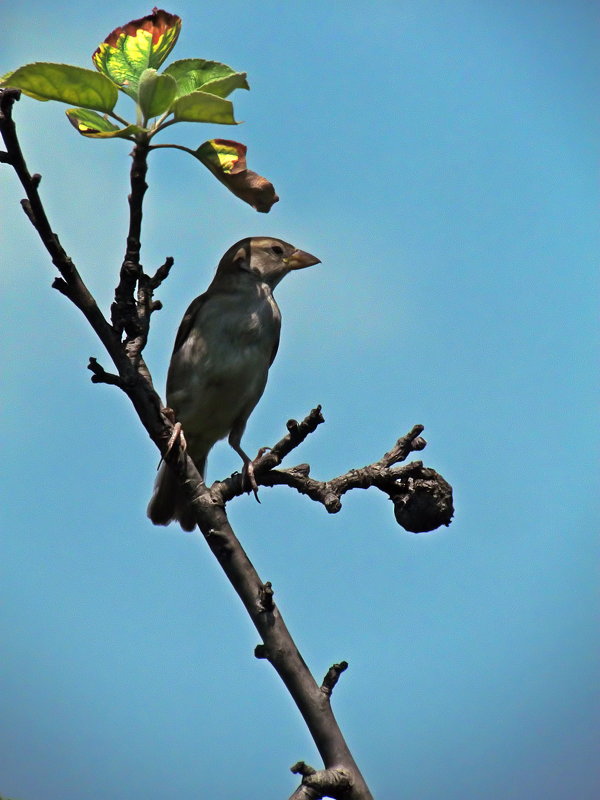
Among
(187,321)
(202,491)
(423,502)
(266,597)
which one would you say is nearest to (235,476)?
(202,491)

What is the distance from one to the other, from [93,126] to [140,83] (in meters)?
0.21

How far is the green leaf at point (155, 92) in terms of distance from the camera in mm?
2883

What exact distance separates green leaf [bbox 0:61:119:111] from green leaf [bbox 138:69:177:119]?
9cm

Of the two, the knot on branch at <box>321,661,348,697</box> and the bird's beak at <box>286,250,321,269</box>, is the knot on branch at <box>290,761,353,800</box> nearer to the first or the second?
the knot on branch at <box>321,661,348,697</box>

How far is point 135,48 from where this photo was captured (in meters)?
3.04

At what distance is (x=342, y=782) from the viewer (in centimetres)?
291

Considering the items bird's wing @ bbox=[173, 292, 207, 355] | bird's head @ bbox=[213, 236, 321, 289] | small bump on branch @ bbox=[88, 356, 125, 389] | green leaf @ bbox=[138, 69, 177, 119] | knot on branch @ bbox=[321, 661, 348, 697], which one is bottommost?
knot on branch @ bbox=[321, 661, 348, 697]

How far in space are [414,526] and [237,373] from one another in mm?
2860

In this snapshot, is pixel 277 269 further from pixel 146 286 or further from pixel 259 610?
pixel 259 610

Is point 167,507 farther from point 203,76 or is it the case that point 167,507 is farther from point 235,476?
point 203,76

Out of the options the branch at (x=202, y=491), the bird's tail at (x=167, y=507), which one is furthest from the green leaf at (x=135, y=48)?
the bird's tail at (x=167, y=507)

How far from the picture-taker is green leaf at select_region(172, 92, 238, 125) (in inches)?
113

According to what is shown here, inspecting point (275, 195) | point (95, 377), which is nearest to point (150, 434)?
point (95, 377)

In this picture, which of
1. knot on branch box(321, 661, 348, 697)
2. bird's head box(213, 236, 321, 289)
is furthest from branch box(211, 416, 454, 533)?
bird's head box(213, 236, 321, 289)
